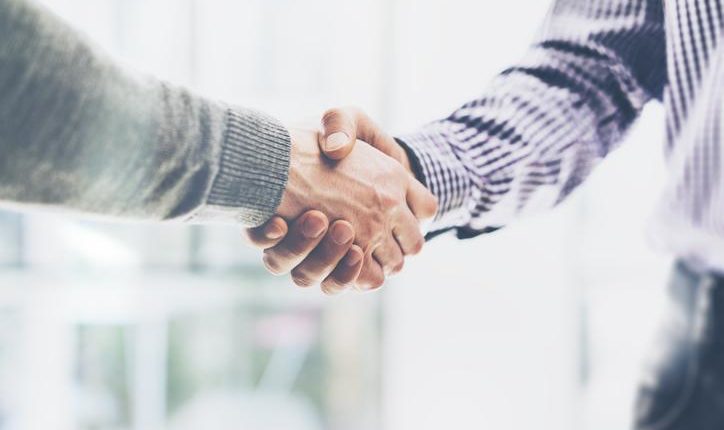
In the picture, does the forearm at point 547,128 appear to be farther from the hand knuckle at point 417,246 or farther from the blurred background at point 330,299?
the blurred background at point 330,299

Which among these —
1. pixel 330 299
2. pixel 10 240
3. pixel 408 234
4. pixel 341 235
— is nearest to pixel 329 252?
pixel 341 235

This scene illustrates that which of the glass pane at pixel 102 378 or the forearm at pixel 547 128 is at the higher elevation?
the forearm at pixel 547 128

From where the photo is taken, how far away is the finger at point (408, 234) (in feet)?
3.30

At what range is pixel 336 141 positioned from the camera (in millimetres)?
941

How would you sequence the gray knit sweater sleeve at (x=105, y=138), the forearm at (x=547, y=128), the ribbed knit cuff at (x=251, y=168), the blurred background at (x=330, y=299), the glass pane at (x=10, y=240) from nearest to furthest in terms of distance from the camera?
the gray knit sweater sleeve at (x=105, y=138) < the ribbed knit cuff at (x=251, y=168) < the forearm at (x=547, y=128) < the blurred background at (x=330, y=299) < the glass pane at (x=10, y=240)

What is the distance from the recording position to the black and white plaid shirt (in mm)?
972

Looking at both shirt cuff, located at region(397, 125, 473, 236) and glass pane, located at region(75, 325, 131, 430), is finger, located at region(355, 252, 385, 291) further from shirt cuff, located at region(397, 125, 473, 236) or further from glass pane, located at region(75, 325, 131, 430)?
glass pane, located at region(75, 325, 131, 430)

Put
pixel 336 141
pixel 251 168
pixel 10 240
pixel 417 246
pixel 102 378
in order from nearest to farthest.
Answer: pixel 251 168, pixel 336 141, pixel 417 246, pixel 10 240, pixel 102 378

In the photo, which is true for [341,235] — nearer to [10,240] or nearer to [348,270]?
[348,270]

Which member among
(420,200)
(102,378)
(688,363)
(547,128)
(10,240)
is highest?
(547,128)

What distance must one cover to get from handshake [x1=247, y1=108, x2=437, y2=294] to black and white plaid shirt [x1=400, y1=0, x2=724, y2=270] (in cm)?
6

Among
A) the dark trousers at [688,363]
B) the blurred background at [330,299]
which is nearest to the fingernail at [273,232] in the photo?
the dark trousers at [688,363]

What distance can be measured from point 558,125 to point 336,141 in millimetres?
337

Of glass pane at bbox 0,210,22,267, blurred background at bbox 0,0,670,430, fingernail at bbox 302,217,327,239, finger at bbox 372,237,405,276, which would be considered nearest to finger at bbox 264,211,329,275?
fingernail at bbox 302,217,327,239
